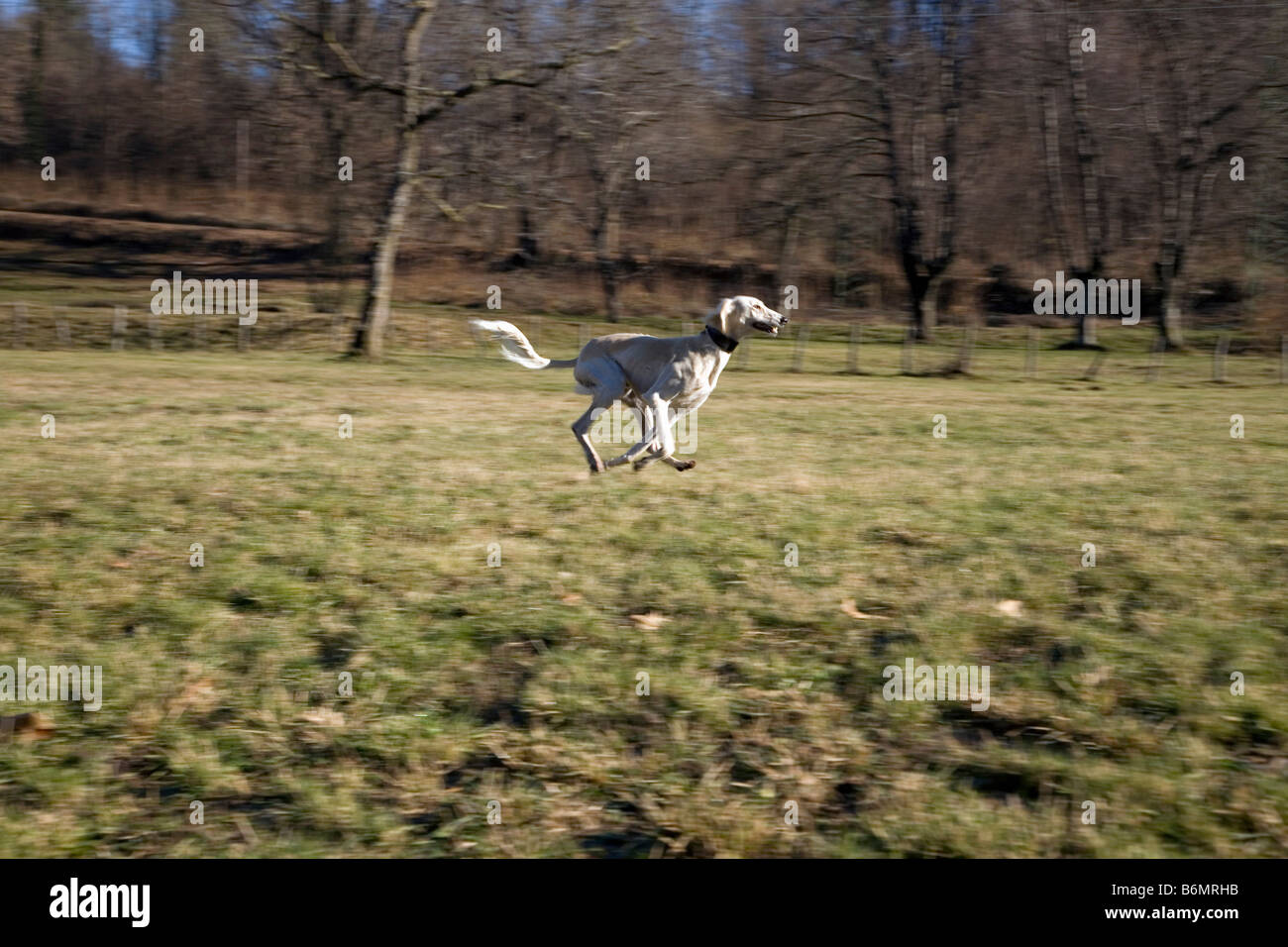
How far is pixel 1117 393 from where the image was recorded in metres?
22.9

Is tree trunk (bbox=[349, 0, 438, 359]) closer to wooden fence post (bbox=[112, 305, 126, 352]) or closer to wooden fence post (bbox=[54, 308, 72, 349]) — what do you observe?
wooden fence post (bbox=[112, 305, 126, 352])

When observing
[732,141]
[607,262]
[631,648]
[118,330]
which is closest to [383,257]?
[118,330]

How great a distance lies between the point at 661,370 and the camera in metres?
9.84

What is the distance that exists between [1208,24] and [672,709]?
34252 mm

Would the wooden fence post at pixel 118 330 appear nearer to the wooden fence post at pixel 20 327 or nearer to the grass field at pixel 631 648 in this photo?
the wooden fence post at pixel 20 327

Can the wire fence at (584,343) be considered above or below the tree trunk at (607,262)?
below

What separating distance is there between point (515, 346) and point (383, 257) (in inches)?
716

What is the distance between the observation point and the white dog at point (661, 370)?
9648mm

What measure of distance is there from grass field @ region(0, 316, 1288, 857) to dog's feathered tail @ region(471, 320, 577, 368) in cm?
90

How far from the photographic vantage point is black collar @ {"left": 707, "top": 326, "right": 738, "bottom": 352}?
31.9 feet

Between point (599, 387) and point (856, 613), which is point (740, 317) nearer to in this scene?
point (599, 387)

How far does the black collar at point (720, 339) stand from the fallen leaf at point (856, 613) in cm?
316

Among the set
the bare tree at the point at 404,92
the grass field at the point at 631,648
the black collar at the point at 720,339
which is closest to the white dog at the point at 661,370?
the black collar at the point at 720,339

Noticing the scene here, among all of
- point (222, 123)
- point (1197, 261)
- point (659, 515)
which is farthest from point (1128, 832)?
Result: point (222, 123)
